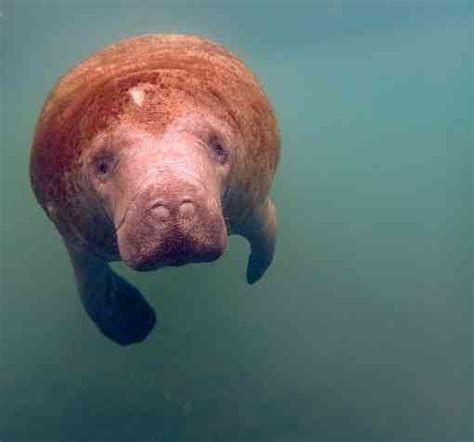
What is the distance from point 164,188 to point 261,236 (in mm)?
3955

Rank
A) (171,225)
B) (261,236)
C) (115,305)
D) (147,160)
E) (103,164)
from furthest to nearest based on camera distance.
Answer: (261,236) → (115,305) → (103,164) → (147,160) → (171,225)

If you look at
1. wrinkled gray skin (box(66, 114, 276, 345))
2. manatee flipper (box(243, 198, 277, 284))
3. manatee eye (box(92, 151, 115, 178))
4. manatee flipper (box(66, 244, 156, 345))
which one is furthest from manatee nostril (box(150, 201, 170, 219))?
manatee flipper (box(66, 244, 156, 345))

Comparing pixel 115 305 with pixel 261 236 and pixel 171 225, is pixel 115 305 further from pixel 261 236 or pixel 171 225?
pixel 171 225

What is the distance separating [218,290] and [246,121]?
6384 millimetres

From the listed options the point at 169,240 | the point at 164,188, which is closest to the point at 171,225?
the point at 169,240

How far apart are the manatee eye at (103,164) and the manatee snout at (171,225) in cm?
63

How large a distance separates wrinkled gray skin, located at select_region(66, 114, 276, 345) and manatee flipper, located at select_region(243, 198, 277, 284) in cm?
209

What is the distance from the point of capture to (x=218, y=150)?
13.1ft

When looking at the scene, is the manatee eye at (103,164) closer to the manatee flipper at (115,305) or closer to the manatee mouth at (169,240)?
the manatee mouth at (169,240)

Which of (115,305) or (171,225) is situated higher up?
(115,305)

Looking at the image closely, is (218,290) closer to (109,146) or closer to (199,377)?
(199,377)

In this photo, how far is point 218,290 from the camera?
35.4ft

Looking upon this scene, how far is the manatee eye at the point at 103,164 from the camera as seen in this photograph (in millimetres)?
3842

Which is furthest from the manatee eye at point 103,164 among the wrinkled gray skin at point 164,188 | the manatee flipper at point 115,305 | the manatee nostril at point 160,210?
the manatee flipper at point 115,305
